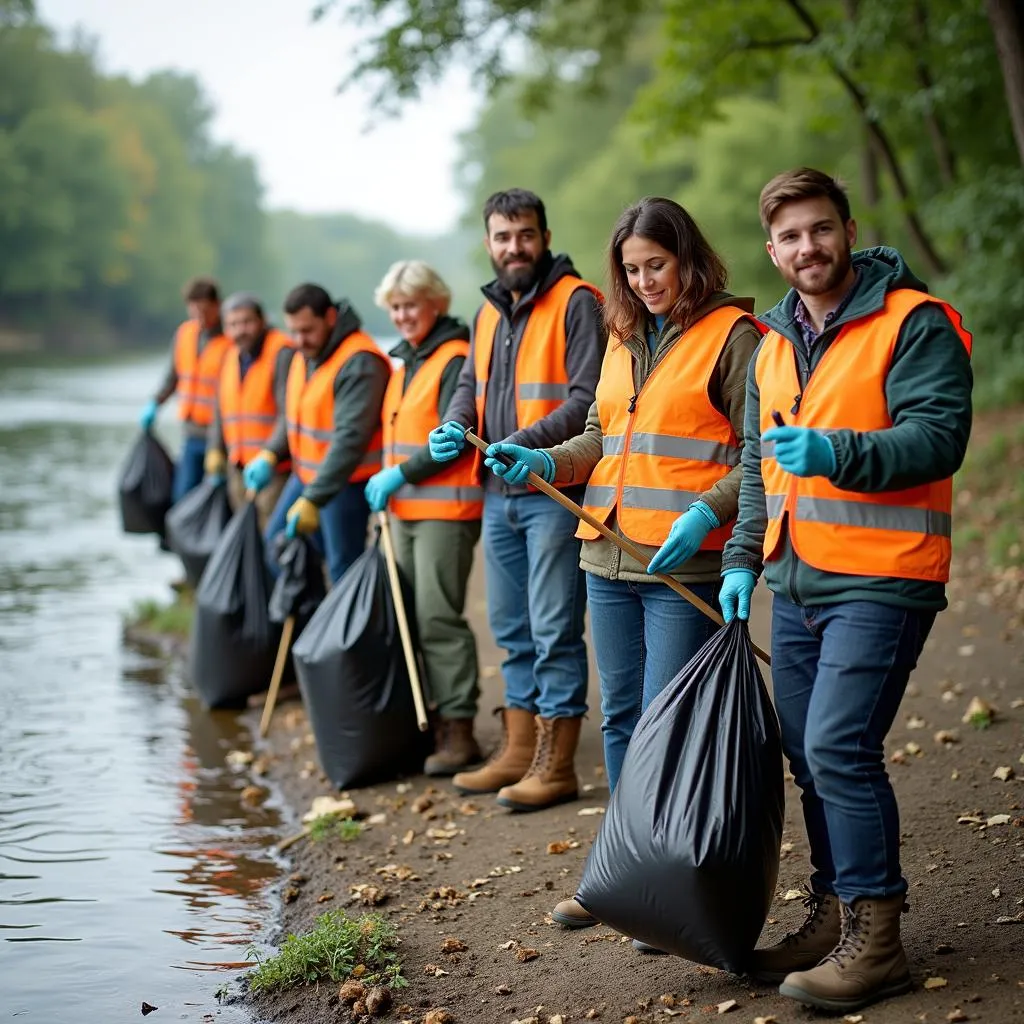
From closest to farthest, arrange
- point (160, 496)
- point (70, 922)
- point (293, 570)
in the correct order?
point (70, 922)
point (293, 570)
point (160, 496)

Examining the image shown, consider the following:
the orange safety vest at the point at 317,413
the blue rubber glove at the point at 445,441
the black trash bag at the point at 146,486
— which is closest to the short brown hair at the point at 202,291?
the black trash bag at the point at 146,486

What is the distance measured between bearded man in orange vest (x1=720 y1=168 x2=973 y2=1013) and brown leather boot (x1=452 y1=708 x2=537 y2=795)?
6.89ft

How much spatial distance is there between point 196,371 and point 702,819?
6.75 metres

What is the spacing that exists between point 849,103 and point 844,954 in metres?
10.4

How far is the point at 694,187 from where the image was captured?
27.1 m

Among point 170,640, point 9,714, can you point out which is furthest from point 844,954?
point 170,640

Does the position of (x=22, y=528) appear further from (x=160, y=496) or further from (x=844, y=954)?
(x=844, y=954)

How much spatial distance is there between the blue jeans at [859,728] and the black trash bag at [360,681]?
247cm

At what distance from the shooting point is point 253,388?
7.62 metres

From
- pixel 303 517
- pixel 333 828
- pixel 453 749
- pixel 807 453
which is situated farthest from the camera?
pixel 303 517

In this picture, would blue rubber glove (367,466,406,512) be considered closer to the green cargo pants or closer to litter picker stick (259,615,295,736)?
the green cargo pants

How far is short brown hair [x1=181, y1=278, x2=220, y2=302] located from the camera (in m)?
8.75

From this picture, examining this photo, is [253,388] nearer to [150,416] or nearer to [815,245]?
[150,416]

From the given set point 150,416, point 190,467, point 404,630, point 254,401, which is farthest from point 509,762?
point 150,416
